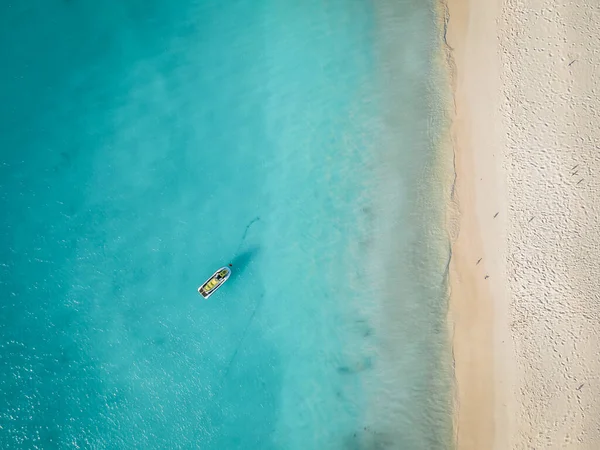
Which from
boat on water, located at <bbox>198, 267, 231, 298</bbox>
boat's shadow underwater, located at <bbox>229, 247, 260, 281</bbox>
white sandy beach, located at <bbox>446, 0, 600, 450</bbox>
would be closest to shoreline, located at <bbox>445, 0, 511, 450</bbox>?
white sandy beach, located at <bbox>446, 0, 600, 450</bbox>

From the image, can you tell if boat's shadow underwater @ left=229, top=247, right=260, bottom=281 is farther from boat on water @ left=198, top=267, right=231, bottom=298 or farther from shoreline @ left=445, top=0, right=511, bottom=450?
shoreline @ left=445, top=0, right=511, bottom=450

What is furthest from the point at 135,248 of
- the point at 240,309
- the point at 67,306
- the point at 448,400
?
the point at 448,400

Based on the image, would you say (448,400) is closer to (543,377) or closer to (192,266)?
(543,377)

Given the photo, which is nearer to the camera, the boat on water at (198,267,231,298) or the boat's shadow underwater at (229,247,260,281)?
the boat on water at (198,267,231,298)

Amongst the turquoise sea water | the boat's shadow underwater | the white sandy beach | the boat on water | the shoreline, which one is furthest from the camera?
the boat's shadow underwater

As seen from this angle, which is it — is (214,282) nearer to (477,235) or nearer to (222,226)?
(222,226)

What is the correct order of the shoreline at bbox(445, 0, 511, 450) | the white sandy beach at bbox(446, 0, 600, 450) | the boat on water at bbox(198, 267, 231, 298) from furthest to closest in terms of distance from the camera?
the boat on water at bbox(198, 267, 231, 298), the shoreline at bbox(445, 0, 511, 450), the white sandy beach at bbox(446, 0, 600, 450)

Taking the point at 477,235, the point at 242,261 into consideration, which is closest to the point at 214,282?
the point at 242,261
